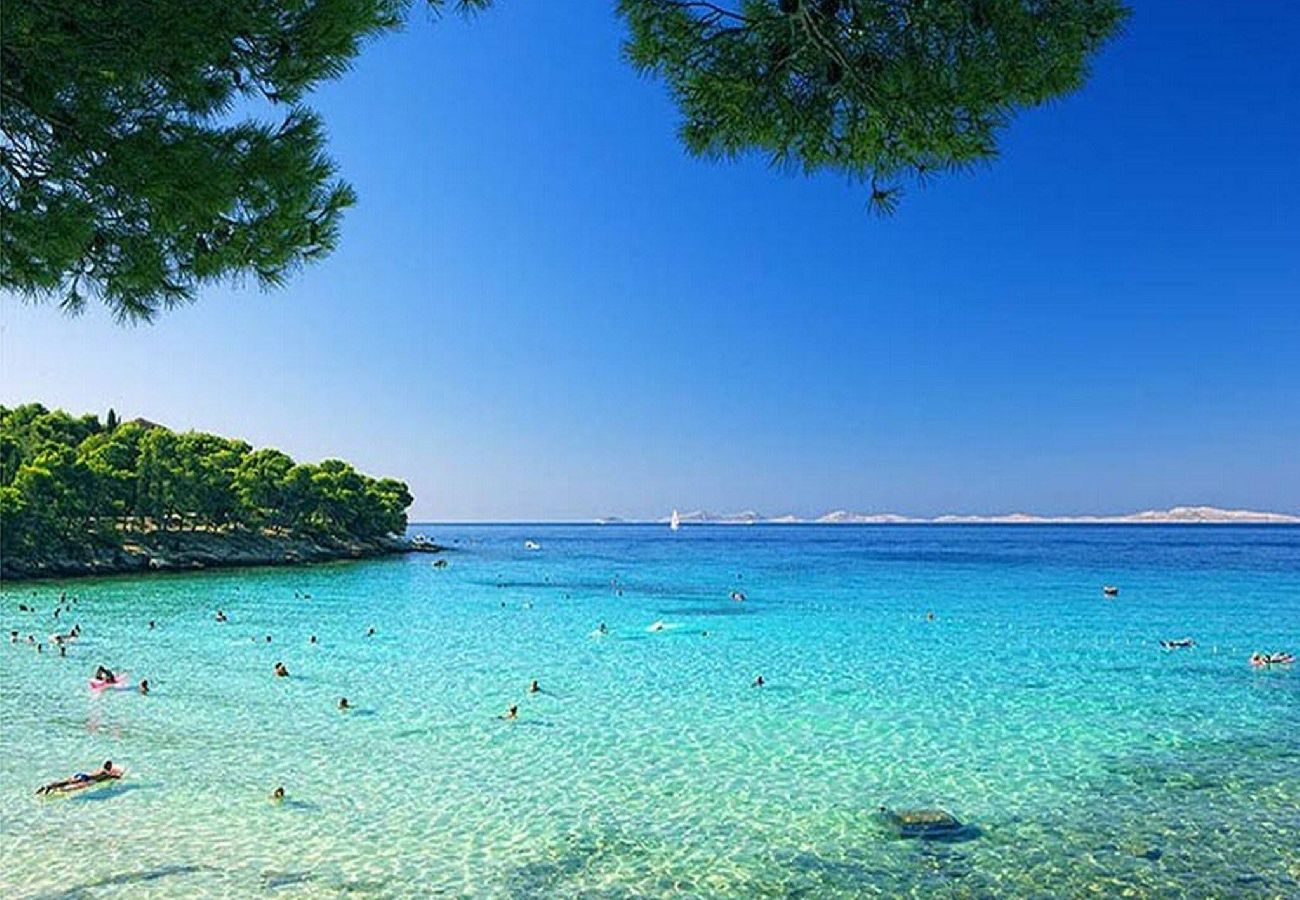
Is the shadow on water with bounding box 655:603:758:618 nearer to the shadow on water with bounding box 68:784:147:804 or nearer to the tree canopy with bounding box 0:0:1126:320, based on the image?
the shadow on water with bounding box 68:784:147:804

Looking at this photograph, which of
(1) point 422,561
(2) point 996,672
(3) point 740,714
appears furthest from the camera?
(1) point 422,561

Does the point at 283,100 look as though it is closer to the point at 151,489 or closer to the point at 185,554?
the point at 185,554

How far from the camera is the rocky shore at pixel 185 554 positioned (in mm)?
53025

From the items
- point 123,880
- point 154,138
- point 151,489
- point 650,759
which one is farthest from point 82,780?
point 151,489

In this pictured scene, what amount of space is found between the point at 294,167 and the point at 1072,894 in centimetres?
1088

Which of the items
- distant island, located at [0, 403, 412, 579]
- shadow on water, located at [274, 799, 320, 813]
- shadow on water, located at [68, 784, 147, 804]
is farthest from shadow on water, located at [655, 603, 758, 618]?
distant island, located at [0, 403, 412, 579]

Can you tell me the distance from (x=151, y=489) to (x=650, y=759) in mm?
64411

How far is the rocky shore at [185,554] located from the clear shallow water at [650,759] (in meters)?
24.0

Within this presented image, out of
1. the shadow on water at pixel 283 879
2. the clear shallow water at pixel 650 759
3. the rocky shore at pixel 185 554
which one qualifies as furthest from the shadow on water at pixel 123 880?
the rocky shore at pixel 185 554

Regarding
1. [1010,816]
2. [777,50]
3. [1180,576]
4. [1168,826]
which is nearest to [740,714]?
[1010,816]

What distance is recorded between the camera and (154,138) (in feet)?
15.0

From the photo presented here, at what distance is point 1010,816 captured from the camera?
1191cm

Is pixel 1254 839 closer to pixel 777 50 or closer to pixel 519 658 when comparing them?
pixel 777 50

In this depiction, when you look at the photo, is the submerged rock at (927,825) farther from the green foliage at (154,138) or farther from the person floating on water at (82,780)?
the person floating on water at (82,780)
